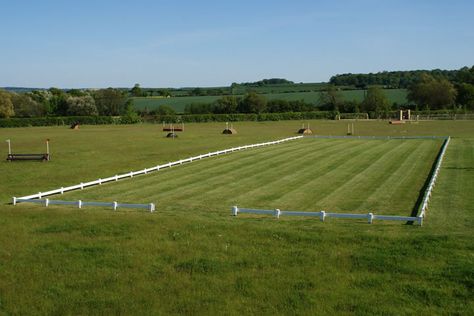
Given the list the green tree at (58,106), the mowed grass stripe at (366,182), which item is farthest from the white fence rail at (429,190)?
the green tree at (58,106)

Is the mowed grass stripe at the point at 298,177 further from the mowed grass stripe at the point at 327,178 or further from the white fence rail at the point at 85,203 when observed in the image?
the white fence rail at the point at 85,203

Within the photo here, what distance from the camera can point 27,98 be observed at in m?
141

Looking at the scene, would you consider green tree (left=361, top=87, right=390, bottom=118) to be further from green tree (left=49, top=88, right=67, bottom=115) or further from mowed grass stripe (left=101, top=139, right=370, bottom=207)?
mowed grass stripe (left=101, top=139, right=370, bottom=207)

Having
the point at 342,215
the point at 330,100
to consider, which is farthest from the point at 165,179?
the point at 330,100

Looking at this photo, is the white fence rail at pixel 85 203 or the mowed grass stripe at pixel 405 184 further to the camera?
the mowed grass stripe at pixel 405 184

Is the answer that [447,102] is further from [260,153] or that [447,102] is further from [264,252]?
[264,252]

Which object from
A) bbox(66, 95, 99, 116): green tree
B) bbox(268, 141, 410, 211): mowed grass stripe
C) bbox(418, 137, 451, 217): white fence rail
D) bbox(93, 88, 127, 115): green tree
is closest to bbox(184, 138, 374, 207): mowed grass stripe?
bbox(268, 141, 410, 211): mowed grass stripe

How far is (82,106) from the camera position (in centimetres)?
13888

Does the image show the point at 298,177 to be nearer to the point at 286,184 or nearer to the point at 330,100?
the point at 286,184

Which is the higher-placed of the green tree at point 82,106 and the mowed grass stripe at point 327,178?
the green tree at point 82,106

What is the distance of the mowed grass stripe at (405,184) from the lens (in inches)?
872

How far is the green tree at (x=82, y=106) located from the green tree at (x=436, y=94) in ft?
256

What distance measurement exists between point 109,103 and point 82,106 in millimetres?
8959

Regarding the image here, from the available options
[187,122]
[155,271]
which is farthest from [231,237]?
[187,122]
